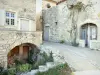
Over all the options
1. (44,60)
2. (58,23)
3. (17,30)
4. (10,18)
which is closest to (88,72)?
(44,60)

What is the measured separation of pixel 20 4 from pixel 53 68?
8.81 m

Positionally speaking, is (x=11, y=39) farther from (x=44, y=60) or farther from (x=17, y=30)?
(x=44, y=60)

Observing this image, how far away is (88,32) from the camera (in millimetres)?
15961

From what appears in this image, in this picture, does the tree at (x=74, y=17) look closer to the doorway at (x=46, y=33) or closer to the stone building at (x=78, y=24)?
the stone building at (x=78, y=24)

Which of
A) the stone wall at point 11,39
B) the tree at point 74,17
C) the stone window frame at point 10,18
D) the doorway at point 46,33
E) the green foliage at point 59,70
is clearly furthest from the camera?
the doorway at point 46,33

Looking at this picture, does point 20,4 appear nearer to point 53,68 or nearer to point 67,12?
point 67,12

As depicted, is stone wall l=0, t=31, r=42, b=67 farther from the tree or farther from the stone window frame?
the tree

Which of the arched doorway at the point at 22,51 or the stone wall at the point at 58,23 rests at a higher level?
the stone wall at the point at 58,23

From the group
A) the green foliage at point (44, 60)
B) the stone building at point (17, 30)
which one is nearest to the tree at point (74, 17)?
the stone building at point (17, 30)

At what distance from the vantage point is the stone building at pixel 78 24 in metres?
15.0

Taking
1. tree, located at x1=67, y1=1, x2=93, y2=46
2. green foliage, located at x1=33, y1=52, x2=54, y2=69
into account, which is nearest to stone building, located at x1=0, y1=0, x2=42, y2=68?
green foliage, located at x1=33, y1=52, x2=54, y2=69

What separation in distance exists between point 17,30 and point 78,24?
6.90m

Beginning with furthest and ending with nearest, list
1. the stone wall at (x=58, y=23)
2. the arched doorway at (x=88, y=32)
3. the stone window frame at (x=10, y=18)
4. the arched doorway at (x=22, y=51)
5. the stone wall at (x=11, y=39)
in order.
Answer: the stone wall at (x=58, y=23) → the arched doorway at (x=88, y=32) → the stone window frame at (x=10, y=18) → the arched doorway at (x=22, y=51) → the stone wall at (x=11, y=39)

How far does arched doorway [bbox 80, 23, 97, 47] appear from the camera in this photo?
15625mm
